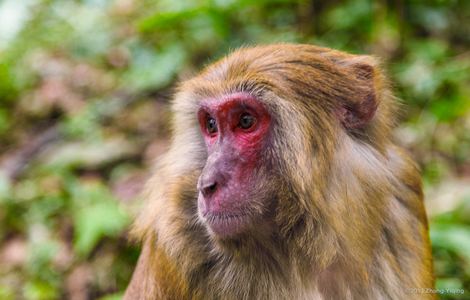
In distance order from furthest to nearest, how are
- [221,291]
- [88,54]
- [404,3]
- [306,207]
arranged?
[88,54], [404,3], [221,291], [306,207]

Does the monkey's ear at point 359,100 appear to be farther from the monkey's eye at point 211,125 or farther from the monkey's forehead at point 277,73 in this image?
the monkey's eye at point 211,125

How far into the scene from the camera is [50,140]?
8461 mm


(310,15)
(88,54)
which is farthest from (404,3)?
(88,54)

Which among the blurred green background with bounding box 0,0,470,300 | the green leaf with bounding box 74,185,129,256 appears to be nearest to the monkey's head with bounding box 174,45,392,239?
the blurred green background with bounding box 0,0,470,300

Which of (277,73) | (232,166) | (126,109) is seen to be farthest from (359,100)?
(126,109)

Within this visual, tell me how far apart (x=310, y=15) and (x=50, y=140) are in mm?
3633

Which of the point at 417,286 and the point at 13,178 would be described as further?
the point at 13,178

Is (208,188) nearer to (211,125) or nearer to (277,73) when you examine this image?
(211,125)

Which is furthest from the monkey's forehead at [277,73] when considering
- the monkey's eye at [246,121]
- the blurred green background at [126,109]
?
the blurred green background at [126,109]

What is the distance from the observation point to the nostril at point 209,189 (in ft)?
11.5

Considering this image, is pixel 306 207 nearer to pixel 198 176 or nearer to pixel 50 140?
pixel 198 176

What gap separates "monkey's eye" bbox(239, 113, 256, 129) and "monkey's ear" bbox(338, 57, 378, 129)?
1.58ft

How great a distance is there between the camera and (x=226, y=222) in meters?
3.54

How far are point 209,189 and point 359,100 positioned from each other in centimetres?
97
